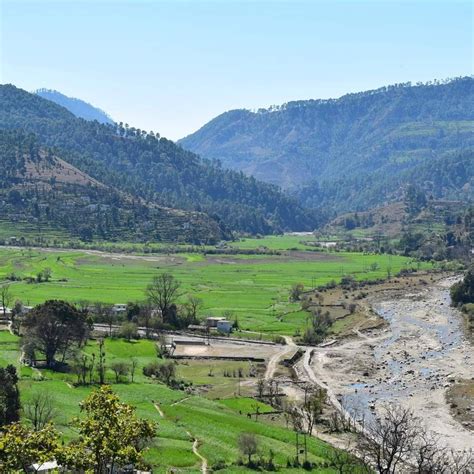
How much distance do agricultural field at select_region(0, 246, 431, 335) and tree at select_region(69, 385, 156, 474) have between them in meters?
76.1

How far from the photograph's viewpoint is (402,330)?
330 feet

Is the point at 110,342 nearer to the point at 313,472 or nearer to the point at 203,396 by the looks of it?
the point at 203,396

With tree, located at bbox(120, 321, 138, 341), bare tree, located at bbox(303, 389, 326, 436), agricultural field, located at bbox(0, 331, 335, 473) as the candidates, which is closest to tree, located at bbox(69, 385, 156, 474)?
agricultural field, located at bbox(0, 331, 335, 473)

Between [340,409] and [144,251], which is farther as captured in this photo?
[144,251]

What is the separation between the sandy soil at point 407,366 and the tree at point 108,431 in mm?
Answer: 35882

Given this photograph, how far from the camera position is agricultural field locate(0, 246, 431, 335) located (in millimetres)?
112250

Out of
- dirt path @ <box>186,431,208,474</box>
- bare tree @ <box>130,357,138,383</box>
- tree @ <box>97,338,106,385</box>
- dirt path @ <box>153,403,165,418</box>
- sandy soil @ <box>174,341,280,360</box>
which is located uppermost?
tree @ <box>97,338,106,385</box>

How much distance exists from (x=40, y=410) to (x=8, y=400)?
2.31m

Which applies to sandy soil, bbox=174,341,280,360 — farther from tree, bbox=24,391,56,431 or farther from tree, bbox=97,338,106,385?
tree, bbox=24,391,56,431

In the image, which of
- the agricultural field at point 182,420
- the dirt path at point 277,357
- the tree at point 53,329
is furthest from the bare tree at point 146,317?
the agricultural field at point 182,420

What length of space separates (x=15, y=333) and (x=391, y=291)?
78.1 metres

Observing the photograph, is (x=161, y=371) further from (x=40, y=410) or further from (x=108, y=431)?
(x=108, y=431)

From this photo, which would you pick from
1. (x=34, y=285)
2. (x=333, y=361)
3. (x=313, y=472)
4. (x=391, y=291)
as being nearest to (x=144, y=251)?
(x=34, y=285)

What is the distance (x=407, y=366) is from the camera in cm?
7744
